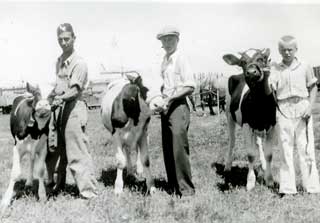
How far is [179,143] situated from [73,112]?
1.41 meters

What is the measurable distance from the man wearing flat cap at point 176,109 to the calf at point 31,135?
151 centimetres

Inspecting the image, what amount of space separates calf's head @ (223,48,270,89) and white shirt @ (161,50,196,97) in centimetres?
69

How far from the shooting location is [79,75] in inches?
212

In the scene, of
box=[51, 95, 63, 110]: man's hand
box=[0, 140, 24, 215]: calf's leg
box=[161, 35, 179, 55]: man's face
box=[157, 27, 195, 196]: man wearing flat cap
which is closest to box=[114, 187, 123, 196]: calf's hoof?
box=[157, 27, 195, 196]: man wearing flat cap

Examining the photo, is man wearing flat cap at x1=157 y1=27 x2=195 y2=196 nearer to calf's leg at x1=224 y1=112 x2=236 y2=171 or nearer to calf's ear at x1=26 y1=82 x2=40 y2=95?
calf's ear at x1=26 y1=82 x2=40 y2=95

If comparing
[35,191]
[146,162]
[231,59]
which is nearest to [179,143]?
[146,162]

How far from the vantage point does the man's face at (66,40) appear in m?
5.36

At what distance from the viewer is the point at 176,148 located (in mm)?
5469

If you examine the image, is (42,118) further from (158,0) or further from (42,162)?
(158,0)

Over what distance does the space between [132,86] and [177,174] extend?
1.32 m

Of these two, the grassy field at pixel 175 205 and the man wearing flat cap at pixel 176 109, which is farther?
the man wearing flat cap at pixel 176 109

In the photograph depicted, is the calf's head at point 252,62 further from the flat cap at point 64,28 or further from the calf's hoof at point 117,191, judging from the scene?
the calf's hoof at point 117,191

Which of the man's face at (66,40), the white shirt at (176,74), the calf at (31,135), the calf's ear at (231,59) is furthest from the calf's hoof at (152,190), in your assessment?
the man's face at (66,40)

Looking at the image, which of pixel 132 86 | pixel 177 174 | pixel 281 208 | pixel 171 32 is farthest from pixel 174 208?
pixel 171 32
